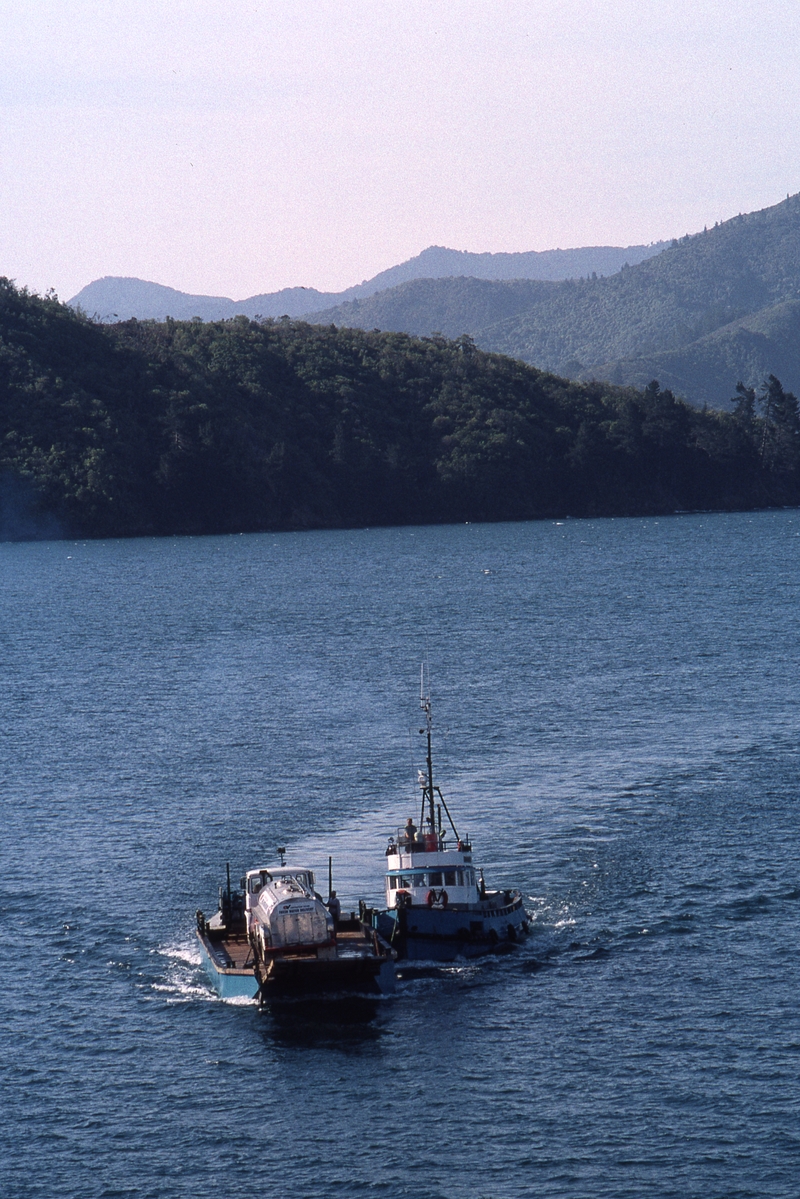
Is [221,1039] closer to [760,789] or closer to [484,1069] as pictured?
[484,1069]

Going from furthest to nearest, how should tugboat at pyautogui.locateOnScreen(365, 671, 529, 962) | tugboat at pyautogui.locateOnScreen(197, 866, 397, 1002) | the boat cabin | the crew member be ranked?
the crew member → the boat cabin → tugboat at pyautogui.locateOnScreen(365, 671, 529, 962) → tugboat at pyautogui.locateOnScreen(197, 866, 397, 1002)

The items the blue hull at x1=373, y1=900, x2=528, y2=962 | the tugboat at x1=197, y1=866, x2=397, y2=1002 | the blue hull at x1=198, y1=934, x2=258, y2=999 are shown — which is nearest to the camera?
the tugboat at x1=197, y1=866, x2=397, y2=1002

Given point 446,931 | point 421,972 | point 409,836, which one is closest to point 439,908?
point 446,931

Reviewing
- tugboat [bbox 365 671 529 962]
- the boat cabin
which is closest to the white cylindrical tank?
tugboat [bbox 365 671 529 962]

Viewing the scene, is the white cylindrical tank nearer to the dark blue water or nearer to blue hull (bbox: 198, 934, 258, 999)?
blue hull (bbox: 198, 934, 258, 999)

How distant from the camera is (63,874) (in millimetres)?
65938

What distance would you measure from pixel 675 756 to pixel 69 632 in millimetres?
82596

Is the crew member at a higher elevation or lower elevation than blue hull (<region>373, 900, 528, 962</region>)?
higher

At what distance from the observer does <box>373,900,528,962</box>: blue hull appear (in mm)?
54969

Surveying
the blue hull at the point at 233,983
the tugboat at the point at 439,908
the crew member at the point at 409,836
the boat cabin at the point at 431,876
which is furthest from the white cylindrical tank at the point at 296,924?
the crew member at the point at 409,836

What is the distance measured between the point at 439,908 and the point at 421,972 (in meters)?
2.64

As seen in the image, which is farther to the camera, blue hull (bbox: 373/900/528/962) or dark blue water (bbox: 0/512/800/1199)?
blue hull (bbox: 373/900/528/962)

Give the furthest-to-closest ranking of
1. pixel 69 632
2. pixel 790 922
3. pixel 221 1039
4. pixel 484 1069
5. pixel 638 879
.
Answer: pixel 69 632 < pixel 638 879 < pixel 790 922 < pixel 221 1039 < pixel 484 1069

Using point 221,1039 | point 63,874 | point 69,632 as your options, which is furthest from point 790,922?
point 69,632
